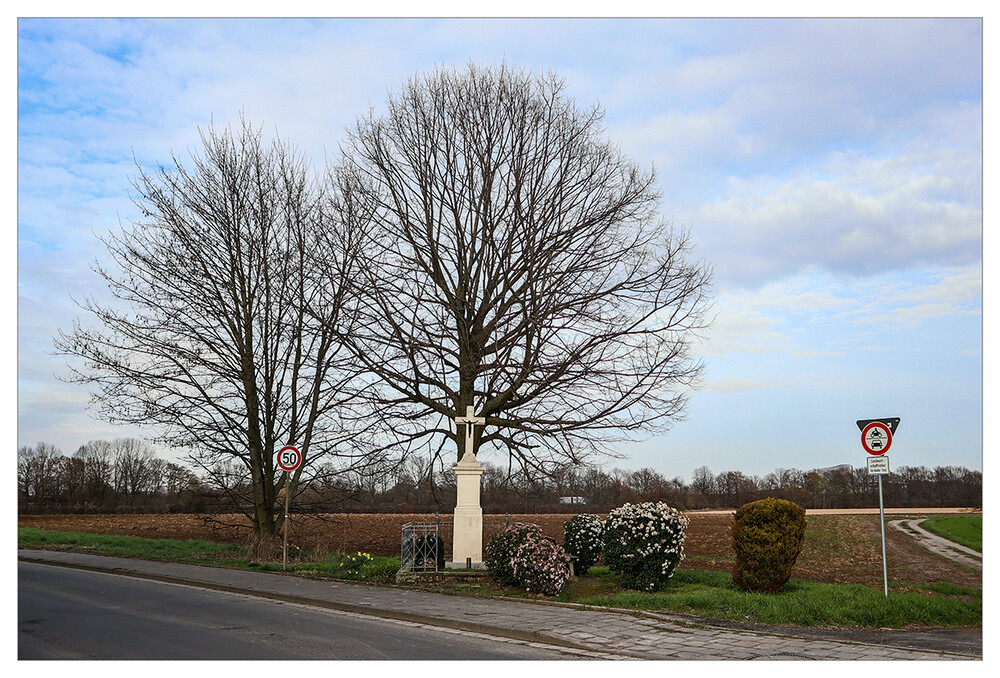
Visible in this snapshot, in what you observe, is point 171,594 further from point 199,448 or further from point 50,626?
point 199,448

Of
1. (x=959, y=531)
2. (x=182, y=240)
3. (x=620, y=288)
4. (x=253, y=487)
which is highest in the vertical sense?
(x=182, y=240)

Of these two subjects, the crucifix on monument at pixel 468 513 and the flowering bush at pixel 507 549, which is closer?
the flowering bush at pixel 507 549

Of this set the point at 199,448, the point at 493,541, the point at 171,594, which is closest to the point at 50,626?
the point at 171,594

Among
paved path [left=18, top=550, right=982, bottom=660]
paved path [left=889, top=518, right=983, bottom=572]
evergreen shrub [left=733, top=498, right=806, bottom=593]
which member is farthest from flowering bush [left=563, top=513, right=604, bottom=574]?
paved path [left=889, top=518, right=983, bottom=572]

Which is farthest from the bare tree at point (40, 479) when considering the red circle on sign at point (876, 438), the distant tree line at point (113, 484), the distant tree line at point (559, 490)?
the red circle on sign at point (876, 438)

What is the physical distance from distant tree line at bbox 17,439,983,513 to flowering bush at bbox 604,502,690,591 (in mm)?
2101

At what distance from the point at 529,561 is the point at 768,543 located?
4.46 m

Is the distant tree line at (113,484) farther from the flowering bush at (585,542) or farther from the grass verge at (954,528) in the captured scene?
the grass verge at (954,528)

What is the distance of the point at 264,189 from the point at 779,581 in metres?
17.6

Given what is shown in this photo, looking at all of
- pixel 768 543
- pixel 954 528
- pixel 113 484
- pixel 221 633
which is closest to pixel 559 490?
pixel 768 543

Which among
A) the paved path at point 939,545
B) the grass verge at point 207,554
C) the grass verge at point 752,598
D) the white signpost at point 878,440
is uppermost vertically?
the white signpost at point 878,440

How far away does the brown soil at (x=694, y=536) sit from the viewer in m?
19.7

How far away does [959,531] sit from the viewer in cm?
2148

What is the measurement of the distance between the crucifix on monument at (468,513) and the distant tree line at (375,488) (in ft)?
7.09
